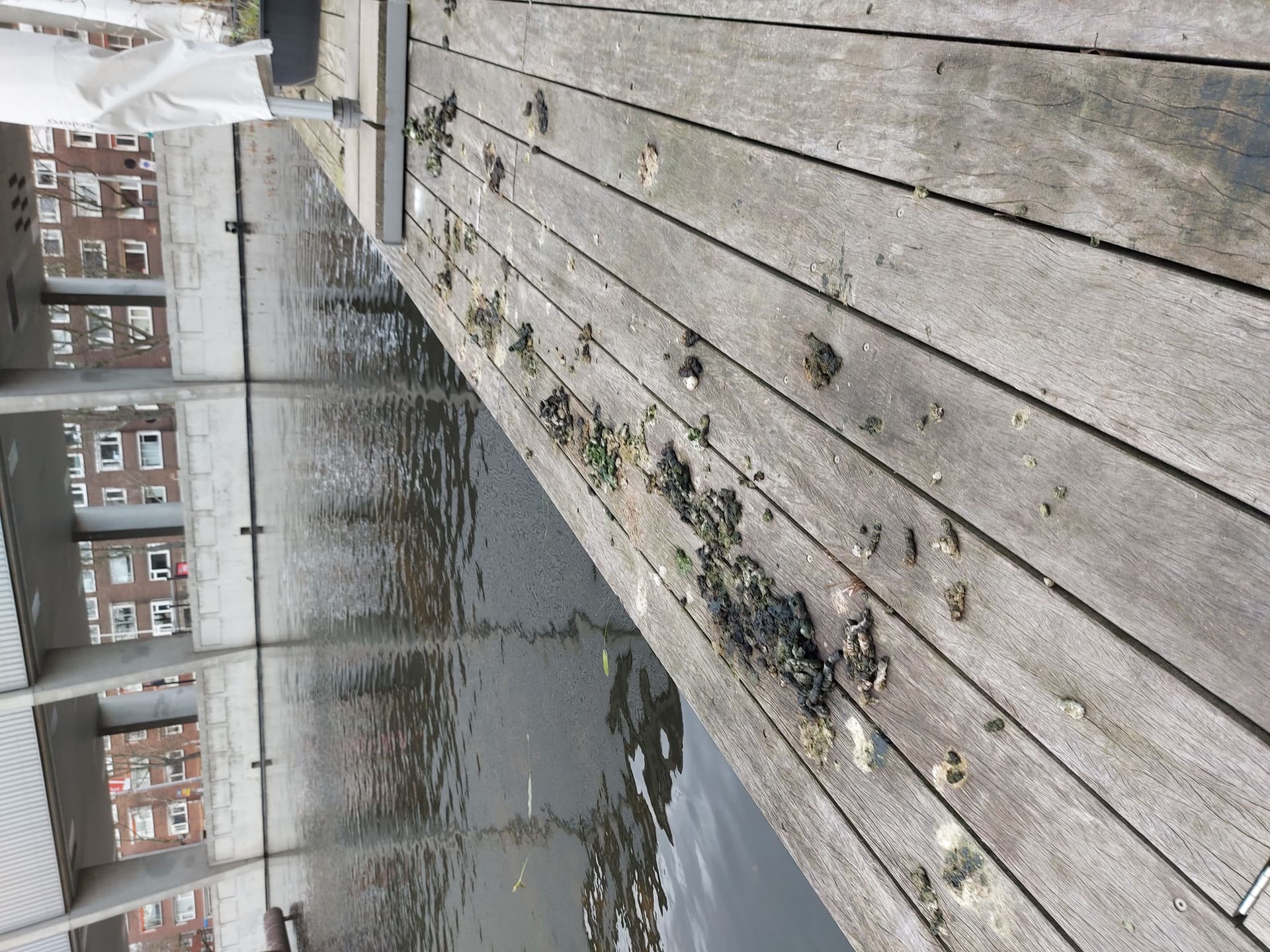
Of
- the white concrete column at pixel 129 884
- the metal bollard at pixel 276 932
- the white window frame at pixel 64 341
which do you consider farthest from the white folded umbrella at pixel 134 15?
the metal bollard at pixel 276 932

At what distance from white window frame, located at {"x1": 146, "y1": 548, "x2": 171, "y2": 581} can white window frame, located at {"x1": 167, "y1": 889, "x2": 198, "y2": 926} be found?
20.5 ft

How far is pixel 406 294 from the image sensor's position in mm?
4594

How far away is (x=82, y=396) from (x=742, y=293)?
815 centimetres

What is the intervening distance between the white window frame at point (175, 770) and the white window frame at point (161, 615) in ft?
9.05

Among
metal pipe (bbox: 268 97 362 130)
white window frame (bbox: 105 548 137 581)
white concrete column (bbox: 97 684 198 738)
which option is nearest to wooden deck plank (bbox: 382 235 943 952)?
metal pipe (bbox: 268 97 362 130)

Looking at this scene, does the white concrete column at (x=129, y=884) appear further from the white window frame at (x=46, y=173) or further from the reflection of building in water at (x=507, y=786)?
the white window frame at (x=46, y=173)

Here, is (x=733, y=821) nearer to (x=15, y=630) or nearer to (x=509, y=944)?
(x=509, y=944)

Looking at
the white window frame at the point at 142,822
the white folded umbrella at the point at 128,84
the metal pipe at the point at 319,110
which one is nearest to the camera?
the white folded umbrella at the point at 128,84

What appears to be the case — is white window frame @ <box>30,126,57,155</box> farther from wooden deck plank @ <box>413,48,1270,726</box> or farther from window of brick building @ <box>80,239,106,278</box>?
wooden deck plank @ <box>413,48,1270,726</box>

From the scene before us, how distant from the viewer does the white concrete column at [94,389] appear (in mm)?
7477

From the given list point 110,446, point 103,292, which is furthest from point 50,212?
point 103,292

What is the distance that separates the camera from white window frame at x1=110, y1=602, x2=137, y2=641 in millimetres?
18984

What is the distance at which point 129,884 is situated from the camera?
29.6 feet

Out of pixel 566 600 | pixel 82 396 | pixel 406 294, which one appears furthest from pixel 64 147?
pixel 566 600
